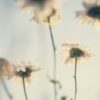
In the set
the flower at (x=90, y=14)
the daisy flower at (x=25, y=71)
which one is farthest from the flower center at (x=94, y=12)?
the daisy flower at (x=25, y=71)

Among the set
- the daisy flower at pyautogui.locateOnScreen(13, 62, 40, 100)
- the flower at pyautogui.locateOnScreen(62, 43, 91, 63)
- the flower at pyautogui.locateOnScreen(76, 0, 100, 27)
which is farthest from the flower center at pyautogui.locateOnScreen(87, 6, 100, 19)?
the daisy flower at pyautogui.locateOnScreen(13, 62, 40, 100)

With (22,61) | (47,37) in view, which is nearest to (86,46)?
(47,37)

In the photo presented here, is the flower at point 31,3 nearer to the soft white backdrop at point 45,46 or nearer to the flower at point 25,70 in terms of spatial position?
the soft white backdrop at point 45,46

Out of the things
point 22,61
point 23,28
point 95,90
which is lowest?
point 95,90

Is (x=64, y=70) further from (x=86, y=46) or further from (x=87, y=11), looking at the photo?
(x=87, y=11)

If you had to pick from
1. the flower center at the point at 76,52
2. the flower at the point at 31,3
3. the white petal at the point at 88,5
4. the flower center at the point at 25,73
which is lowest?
the flower center at the point at 25,73

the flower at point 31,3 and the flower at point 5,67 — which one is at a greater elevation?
the flower at point 31,3

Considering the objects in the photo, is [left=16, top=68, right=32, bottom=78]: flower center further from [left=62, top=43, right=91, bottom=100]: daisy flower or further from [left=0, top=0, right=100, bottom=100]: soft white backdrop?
[left=62, top=43, right=91, bottom=100]: daisy flower
